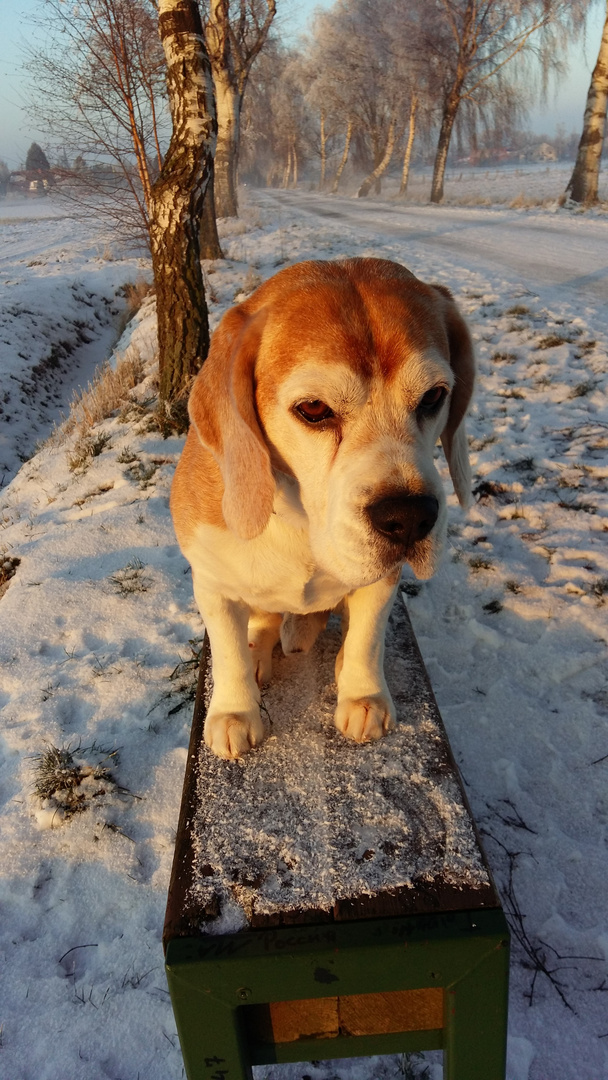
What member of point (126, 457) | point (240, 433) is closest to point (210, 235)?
point (126, 457)

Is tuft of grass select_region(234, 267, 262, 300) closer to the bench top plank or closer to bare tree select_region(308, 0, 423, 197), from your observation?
the bench top plank

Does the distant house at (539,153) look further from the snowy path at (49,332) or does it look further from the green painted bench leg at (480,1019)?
the green painted bench leg at (480,1019)

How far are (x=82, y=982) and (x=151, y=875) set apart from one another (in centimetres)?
35

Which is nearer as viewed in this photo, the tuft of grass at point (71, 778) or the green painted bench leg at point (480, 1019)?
the green painted bench leg at point (480, 1019)

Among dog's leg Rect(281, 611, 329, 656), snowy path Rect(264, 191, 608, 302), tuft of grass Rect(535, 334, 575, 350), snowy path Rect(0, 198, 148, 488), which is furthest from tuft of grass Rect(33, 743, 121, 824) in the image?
snowy path Rect(264, 191, 608, 302)

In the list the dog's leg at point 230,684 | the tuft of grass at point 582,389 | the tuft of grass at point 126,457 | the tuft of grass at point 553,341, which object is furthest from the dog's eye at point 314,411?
the tuft of grass at point 553,341

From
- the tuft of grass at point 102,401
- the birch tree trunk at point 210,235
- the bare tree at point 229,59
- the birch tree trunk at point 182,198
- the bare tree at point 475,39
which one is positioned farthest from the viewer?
the bare tree at point 475,39

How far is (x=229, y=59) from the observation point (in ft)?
51.0

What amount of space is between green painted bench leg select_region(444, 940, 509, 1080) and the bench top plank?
127 mm

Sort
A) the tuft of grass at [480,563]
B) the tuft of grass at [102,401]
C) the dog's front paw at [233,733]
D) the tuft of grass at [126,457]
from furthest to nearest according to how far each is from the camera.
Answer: the tuft of grass at [102,401], the tuft of grass at [126,457], the tuft of grass at [480,563], the dog's front paw at [233,733]

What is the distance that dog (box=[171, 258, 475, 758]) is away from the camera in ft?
5.31

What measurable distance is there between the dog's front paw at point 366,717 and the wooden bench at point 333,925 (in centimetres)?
15

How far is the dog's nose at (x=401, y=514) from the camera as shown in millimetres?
1526

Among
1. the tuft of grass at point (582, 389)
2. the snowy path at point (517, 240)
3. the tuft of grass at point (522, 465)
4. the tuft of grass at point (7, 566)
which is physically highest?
the snowy path at point (517, 240)
